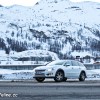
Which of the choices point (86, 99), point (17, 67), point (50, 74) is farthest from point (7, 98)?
point (17, 67)

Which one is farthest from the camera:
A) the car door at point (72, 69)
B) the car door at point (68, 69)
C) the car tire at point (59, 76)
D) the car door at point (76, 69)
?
Result: the car door at point (76, 69)

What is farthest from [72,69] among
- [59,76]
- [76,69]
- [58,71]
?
[59,76]

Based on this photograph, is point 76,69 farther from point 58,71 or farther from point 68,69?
point 58,71

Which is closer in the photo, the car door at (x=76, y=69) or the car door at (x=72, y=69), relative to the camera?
the car door at (x=72, y=69)

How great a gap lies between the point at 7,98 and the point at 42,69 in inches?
515

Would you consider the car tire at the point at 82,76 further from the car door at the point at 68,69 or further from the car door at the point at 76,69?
the car door at the point at 68,69

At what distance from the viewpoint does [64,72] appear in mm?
28062

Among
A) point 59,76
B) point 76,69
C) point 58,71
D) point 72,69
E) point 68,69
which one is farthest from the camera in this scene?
point 76,69

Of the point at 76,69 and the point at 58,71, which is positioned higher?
the point at 76,69

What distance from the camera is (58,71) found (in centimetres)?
2778

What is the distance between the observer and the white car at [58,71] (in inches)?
1080

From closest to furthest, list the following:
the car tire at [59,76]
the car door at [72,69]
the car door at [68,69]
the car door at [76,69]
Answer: the car tire at [59,76] < the car door at [68,69] < the car door at [72,69] < the car door at [76,69]

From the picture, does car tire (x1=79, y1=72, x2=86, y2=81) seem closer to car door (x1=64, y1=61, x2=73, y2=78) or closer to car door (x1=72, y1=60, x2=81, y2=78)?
car door (x1=72, y1=60, x2=81, y2=78)

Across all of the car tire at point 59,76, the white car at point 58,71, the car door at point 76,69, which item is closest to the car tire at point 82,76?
the white car at point 58,71
